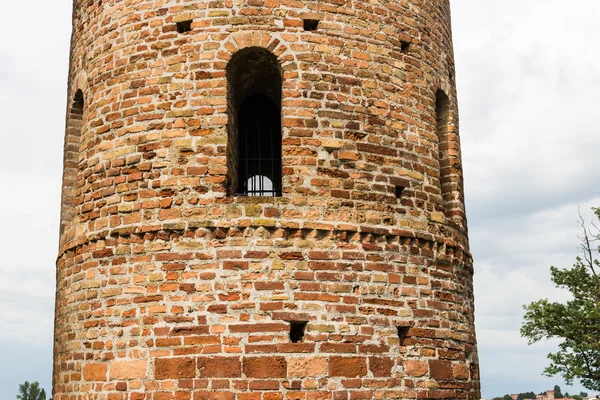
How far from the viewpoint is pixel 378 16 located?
7.27m

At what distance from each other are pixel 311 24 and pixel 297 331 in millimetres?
3160

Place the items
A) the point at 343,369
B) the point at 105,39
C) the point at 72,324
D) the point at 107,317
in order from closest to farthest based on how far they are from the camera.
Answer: the point at 343,369 < the point at 107,317 < the point at 72,324 < the point at 105,39

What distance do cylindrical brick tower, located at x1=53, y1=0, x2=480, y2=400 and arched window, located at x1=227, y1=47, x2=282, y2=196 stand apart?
6 centimetres

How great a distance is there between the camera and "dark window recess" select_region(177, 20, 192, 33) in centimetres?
689

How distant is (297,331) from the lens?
6.15 meters

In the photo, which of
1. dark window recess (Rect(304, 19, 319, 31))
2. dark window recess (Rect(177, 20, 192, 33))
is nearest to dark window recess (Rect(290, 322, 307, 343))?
dark window recess (Rect(304, 19, 319, 31))

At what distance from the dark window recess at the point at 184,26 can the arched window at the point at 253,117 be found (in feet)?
2.00

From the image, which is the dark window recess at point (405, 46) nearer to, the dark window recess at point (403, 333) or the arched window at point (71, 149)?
the dark window recess at point (403, 333)

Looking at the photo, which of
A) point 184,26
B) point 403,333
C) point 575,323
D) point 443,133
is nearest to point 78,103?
point 184,26

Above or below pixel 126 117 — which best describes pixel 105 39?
above

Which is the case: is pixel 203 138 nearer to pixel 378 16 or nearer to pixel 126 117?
pixel 126 117

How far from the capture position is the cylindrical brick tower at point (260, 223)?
6086 mm

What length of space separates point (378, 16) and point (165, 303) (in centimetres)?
382

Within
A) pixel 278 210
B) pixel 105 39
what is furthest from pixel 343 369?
pixel 105 39
